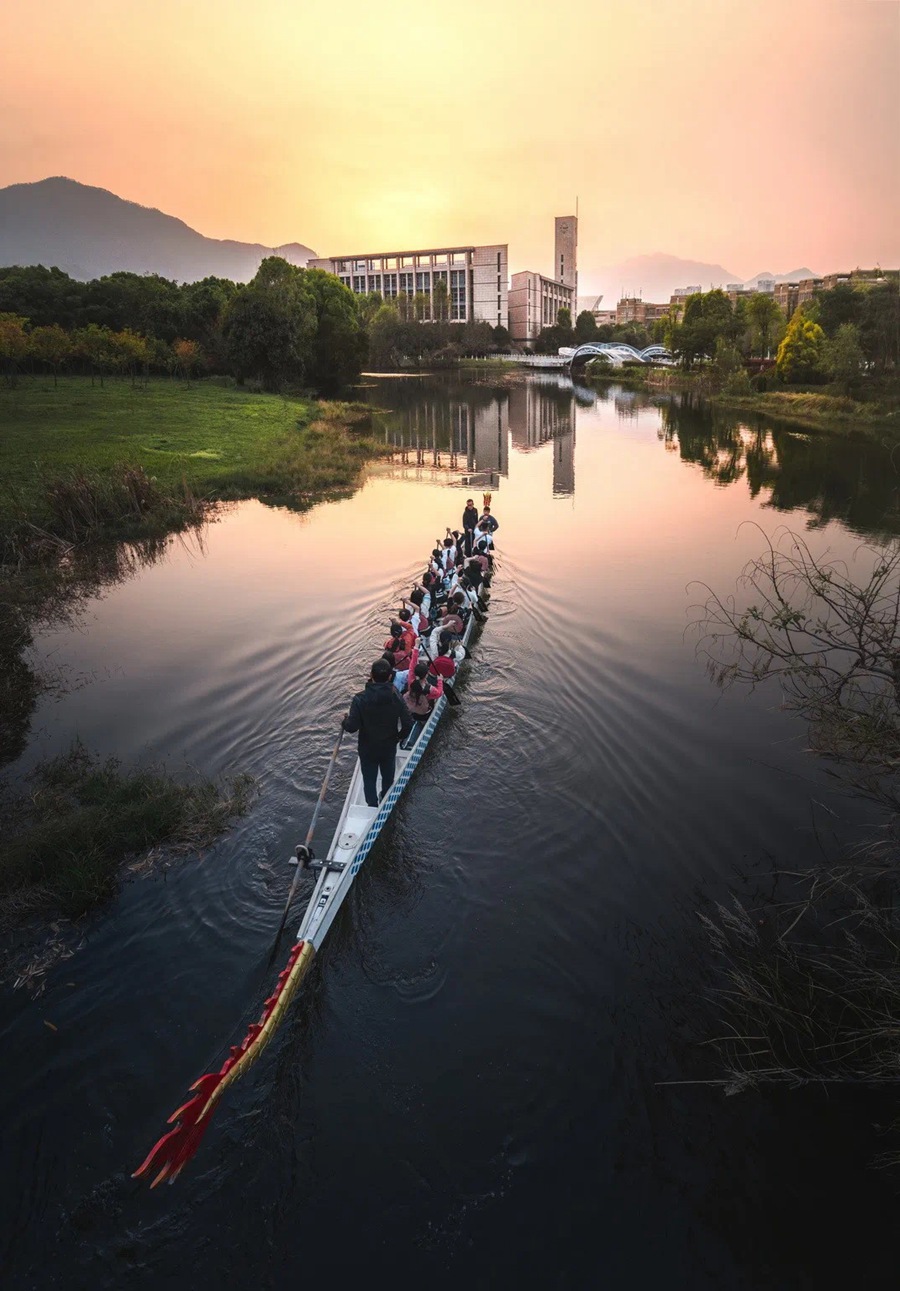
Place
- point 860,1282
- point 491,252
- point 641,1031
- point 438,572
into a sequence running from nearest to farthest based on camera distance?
1. point 860,1282
2. point 641,1031
3. point 438,572
4. point 491,252

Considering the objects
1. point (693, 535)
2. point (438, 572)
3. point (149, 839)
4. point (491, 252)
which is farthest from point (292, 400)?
point (491, 252)

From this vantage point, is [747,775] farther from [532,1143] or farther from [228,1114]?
[228,1114]

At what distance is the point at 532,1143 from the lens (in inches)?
261

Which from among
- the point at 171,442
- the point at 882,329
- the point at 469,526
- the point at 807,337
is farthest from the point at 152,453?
the point at 807,337

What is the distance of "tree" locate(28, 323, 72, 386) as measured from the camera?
170ft

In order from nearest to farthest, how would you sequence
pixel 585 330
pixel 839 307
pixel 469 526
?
pixel 469 526 → pixel 839 307 → pixel 585 330

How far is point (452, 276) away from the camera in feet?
522

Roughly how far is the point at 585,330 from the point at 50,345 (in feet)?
395

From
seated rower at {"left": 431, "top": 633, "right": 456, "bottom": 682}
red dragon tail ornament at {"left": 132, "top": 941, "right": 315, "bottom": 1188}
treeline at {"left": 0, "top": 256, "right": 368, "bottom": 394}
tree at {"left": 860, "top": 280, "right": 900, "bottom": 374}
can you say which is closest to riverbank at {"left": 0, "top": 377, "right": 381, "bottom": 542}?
treeline at {"left": 0, "top": 256, "right": 368, "bottom": 394}

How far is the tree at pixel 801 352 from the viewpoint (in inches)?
2408

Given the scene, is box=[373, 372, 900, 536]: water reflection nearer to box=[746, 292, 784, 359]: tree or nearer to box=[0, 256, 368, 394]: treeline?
box=[0, 256, 368, 394]: treeline

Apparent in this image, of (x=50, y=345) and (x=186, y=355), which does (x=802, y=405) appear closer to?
(x=186, y=355)

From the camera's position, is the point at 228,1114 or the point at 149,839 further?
the point at 149,839

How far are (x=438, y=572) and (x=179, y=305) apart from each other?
219 feet
